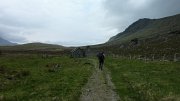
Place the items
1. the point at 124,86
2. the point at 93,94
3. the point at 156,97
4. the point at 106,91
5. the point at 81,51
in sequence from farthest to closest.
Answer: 1. the point at 81,51
2. the point at 124,86
3. the point at 106,91
4. the point at 93,94
5. the point at 156,97

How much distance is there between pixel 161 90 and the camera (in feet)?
87.8

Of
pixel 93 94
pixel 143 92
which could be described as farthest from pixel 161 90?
pixel 93 94

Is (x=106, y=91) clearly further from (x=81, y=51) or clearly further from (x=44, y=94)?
(x=81, y=51)

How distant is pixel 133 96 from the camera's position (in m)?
24.0

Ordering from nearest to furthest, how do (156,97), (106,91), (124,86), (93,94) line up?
(156,97)
(93,94)
(106,91)
(124,86)

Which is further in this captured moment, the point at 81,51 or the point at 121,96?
the point at 81,51

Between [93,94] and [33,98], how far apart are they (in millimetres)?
4170

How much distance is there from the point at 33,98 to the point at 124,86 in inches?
359

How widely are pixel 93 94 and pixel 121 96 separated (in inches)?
79.3

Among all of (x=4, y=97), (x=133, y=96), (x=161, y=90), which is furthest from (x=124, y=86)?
(x=4, y=97)

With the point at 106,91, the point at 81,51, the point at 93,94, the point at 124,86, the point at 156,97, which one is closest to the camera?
the point at 156,97

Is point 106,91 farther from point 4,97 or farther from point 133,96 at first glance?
point 4,97

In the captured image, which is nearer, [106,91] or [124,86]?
[106,91]

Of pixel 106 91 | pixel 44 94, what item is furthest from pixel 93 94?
pixel 44 94
